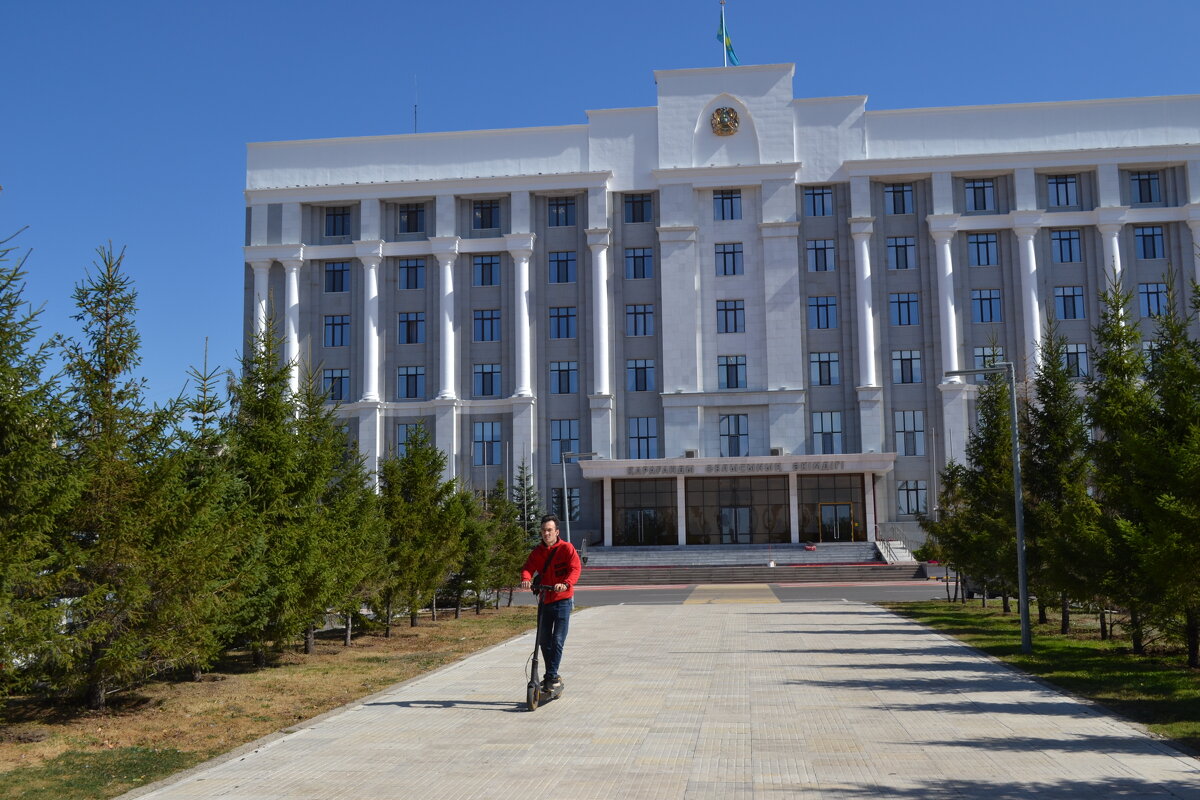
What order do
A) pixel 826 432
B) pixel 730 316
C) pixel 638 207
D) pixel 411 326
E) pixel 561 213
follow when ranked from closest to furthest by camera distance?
pixel 826 432 → pixel 730 316 → pixel 638 207 → pixel 411 326 → pixel 561 213

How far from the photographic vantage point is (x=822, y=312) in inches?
2517

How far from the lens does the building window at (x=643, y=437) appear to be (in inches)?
2516

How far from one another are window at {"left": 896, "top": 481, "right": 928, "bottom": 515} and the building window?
13623mm

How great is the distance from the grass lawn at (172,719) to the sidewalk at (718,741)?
62cm

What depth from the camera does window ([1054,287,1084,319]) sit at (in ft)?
203

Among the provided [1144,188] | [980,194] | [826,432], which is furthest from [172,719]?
[1144,188]

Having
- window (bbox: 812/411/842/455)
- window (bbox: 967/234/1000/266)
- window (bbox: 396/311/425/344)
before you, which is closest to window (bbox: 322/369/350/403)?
window (bbox: 396/311/425/344)

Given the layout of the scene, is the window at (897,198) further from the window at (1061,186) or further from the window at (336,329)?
the window at (336,329)

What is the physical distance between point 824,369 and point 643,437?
36.0 ft

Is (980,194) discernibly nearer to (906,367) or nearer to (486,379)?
(906,367)

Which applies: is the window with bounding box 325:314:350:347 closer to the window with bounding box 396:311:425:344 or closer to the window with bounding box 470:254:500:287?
the window with bounding box 396:311:425:344

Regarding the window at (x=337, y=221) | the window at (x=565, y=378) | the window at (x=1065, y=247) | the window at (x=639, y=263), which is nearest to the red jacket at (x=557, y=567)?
the window at (x=565, y=378)

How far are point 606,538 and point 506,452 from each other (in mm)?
7611

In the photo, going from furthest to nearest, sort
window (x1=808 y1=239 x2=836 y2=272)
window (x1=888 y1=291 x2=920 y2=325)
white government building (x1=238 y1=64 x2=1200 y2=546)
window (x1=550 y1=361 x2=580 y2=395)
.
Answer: window (x1=550 y1=361 x2=580 y2=395) → window (x1=808 y1=239 x2=836 y2=272) → window (x1=888 y1=291 x2=920 y2=325) → white government building (x1=238 y1=64 x2=1200 y2=546)
